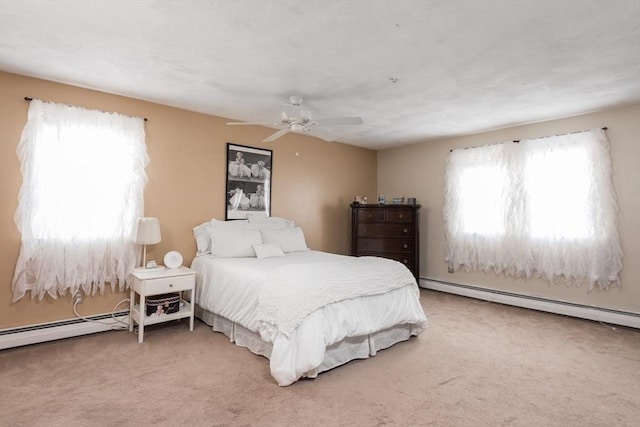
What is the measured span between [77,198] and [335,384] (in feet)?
10.0

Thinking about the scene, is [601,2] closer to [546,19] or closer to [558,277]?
[546,19]

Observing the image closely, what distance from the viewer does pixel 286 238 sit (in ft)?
14.8

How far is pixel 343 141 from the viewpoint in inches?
236

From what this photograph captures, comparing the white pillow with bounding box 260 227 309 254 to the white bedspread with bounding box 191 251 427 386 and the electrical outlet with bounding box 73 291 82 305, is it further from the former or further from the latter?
the electrical outlet with bounding box 73 291 82 305

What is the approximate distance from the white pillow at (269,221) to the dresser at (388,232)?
125 cm

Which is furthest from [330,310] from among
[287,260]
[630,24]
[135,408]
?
[630,24]

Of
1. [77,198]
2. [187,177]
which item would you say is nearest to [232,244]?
[187,177]

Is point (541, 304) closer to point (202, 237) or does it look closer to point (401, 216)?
point (401, 216)

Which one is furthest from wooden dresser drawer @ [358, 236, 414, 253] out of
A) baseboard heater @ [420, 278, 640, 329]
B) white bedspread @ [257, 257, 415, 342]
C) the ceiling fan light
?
the ceiling fan light

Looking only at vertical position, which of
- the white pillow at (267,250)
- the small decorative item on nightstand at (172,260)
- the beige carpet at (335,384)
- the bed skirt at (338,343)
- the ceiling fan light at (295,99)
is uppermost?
the ceiling fan light at (295,99)

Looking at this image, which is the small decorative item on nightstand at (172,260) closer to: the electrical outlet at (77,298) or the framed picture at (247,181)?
the electrical outlet at (77,298)

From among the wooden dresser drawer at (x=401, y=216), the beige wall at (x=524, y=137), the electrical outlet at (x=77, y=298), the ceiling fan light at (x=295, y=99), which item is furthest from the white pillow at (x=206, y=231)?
the beige wall at (x=524, y=137)

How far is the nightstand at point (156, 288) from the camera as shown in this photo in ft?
10.9

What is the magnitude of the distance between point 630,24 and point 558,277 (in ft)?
10.6
